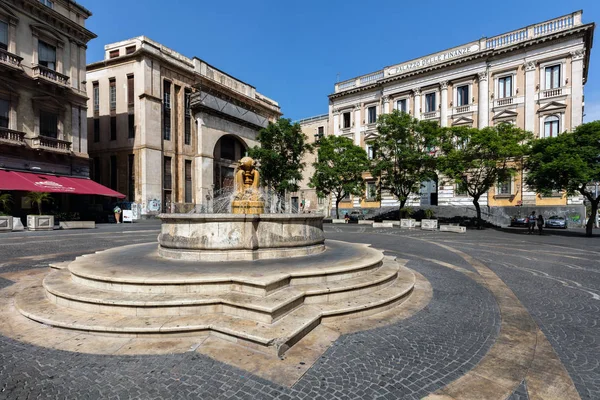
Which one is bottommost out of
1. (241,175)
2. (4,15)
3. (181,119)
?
(241,175)

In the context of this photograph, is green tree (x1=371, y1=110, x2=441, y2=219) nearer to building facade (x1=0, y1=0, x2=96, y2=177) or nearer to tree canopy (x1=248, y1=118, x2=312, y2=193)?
tree canopy (x1=248, y1=118, x2=312, y2=193)

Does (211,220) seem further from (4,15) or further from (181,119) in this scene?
(181,119)

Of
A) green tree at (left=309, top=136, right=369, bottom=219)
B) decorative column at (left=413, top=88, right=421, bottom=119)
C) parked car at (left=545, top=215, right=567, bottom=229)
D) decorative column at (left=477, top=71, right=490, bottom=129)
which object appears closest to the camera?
parked car at (left=545, top=215, right=567, bottom=229)

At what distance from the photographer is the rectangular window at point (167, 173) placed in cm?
3148

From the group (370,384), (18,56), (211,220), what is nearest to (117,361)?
(370,384)

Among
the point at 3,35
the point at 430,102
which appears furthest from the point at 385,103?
the point at 3,35

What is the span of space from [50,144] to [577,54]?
4521 cm

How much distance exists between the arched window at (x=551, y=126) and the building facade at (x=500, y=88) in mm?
72

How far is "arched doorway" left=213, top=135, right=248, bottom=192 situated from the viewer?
3738 cm

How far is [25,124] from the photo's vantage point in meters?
21.6

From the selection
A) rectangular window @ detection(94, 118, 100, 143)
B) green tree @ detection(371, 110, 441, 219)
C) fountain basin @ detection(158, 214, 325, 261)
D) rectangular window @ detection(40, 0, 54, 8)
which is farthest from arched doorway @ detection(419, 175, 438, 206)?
rectangular window @ detection(40, 0, 54, 8)

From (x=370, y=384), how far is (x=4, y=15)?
3126 cm

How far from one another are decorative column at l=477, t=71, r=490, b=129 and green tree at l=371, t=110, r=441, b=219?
7286mm

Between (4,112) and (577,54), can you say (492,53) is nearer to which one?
(577,54)
